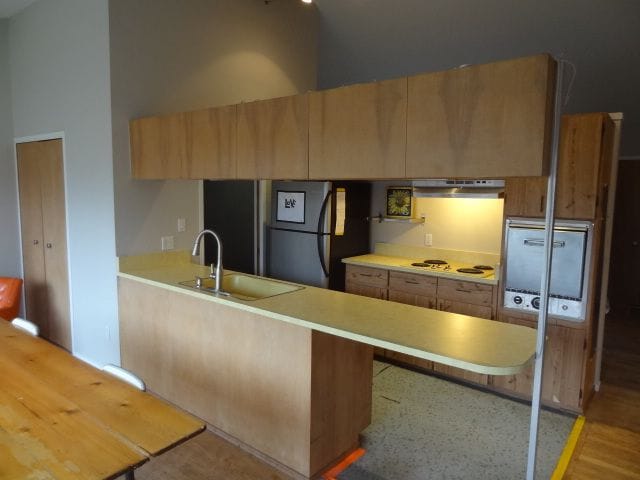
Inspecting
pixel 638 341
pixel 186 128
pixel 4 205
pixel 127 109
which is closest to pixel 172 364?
pixel 186 128

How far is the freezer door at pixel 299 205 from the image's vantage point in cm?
425

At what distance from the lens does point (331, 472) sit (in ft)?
7.98

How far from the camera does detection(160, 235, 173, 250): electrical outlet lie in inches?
141

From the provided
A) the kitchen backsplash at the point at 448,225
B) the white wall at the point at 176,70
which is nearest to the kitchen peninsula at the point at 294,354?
the white wall at the point at 176,70

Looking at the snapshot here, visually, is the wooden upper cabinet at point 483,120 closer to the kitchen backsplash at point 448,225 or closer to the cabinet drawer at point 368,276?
the cabinet drawer at point 368,276

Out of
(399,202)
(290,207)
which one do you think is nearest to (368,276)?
(399,202)

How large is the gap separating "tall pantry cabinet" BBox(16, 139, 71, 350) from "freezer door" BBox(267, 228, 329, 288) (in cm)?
185

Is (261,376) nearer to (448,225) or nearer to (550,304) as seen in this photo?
(550,304)

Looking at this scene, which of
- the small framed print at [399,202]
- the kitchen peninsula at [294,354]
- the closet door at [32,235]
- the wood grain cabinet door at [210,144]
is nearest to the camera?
the kitchen peninsula at [294,354]

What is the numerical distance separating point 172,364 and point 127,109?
5.99 feet

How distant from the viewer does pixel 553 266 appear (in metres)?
3.11

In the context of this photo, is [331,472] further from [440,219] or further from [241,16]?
[241,16]

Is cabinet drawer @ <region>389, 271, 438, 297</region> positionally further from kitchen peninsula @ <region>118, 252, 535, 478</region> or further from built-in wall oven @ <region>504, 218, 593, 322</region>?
kitchen peninsula @ <region>118, 252, 535, 478</region>

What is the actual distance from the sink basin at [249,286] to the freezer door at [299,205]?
1.22m
